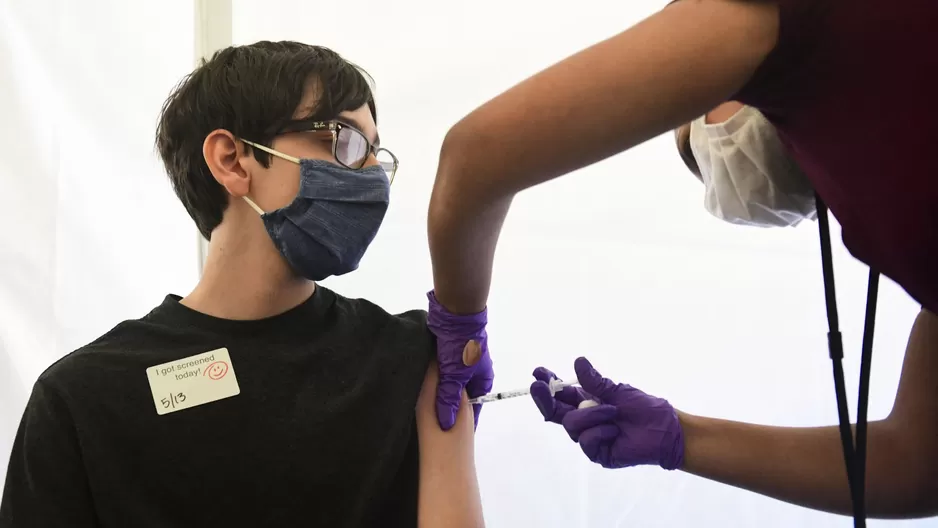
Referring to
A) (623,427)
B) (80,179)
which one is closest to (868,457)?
(623,427)

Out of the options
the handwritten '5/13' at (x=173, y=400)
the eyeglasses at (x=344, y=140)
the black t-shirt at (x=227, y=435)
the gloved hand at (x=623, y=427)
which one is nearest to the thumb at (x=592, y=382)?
the gloved hand at (x=623, y=427)

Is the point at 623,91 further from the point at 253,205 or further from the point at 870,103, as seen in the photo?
the point at 253,205

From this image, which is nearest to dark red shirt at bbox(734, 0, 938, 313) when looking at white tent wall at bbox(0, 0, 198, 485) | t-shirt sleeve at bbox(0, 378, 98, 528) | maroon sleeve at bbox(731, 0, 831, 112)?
maroon sleeve at bbox(731, 0, 831, 112)

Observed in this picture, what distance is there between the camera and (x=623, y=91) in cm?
60

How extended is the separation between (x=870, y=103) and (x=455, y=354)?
2.30 ft

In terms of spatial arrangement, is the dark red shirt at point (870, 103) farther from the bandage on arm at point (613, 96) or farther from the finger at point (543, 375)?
the finger at point (543, 375)

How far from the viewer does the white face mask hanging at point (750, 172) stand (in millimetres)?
912

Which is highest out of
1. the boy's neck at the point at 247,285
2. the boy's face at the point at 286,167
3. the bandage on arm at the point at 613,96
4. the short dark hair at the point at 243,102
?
the short dark hair at the point at 243,102

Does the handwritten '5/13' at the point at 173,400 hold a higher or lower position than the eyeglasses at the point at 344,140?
lower

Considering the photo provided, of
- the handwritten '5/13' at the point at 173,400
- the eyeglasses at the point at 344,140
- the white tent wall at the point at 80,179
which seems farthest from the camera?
the white tent wall at the point at 80,179

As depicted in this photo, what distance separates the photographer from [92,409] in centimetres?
97

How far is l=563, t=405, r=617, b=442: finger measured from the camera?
1053 millimetres

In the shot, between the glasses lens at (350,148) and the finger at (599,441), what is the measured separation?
62 centimetres

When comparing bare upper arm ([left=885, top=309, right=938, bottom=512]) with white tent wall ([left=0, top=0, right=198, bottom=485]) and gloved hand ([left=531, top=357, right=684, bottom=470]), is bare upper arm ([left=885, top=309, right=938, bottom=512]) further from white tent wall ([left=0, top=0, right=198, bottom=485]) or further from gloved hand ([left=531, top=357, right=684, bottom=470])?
white tent wall ([left=0, top=0, right=198, bottom=485])
